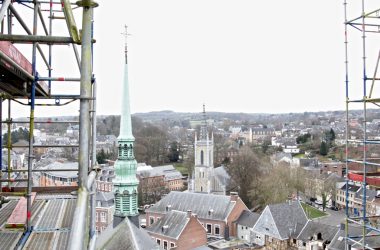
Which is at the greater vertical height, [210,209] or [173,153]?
[173,153]

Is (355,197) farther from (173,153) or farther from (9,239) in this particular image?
(9,239)

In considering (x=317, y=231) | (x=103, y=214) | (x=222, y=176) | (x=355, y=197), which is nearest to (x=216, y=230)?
(x=317, y=231)

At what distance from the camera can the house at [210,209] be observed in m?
37.3

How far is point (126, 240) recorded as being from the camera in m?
17.0

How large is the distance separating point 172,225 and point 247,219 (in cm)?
908

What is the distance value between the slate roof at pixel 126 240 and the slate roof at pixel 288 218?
1834 cm

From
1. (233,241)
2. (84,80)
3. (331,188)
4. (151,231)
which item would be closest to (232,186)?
(331,188)

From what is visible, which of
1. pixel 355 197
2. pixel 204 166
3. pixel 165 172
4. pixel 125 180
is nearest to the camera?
pixel 125 180

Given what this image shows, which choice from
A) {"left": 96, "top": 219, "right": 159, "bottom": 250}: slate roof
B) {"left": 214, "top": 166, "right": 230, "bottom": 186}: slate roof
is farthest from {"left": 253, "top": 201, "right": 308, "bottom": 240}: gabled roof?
{"left": 96, "top": 219, "right": 159, "bottom": 250}: slate roof

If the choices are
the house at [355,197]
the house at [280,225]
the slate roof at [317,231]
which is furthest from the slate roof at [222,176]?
the slate roof at [317,231]

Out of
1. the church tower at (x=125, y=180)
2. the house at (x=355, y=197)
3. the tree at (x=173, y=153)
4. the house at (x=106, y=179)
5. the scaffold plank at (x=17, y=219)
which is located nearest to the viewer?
the scaffold plank at (x=17, y=219)

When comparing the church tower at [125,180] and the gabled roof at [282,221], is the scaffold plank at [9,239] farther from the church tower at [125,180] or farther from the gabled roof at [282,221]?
the gabled roof at [282,221]

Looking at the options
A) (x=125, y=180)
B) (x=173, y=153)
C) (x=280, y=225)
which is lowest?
(x=280, y=225)

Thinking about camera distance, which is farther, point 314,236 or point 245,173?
point 245,173
